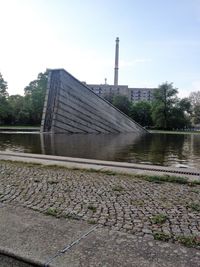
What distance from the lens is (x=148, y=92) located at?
444ft

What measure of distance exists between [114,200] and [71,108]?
30914 millimetres

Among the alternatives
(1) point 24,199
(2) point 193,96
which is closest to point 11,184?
(1) point 24,199

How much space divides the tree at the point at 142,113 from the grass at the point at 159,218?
67832mm

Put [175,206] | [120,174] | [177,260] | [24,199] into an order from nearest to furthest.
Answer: [177,260]
[175,206]
[24,199]
[120,174]

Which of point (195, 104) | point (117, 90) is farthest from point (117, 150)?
point (117, 90)

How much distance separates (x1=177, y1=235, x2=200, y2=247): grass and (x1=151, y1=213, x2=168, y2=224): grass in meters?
0.51

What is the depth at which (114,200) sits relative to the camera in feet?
16.4

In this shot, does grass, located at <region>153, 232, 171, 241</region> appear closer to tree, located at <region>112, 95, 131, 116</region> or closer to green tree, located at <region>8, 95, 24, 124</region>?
green tree, located at <region>8, 95, 24, 124</region>

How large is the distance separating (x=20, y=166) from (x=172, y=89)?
60720 mm

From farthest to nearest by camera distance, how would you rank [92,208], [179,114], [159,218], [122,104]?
1. [122,104]
2. [179,114]
3. [92,208]
4. [159,218]

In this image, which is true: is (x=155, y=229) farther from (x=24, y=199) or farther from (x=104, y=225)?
(x=24, y=199)

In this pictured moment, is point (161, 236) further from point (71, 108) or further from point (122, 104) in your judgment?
point (122, 104)

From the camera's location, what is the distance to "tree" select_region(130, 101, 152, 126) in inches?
2837

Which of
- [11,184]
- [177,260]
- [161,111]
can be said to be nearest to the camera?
[177,260]
